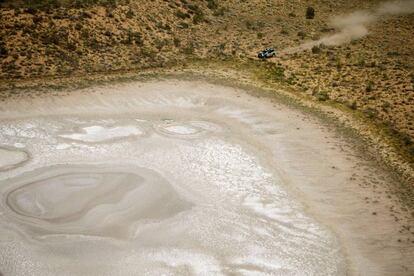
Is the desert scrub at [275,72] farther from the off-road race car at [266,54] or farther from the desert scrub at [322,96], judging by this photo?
the desert scrub at [322,96]

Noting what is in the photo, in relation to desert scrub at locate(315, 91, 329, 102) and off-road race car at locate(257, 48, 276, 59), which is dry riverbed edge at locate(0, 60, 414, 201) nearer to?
desert scrub at locate(315, 91, 329, 102)

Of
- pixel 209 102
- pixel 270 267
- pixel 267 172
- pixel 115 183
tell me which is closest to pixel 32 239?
pixel 115 183

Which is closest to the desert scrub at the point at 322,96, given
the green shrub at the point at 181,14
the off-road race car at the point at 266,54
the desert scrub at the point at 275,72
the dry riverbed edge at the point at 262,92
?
the dry riverbed edge at the point at 262,92

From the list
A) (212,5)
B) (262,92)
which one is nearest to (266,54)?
(262,92)

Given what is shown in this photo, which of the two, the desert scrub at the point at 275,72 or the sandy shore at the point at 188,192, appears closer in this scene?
the sandy shore at the point at 188,192

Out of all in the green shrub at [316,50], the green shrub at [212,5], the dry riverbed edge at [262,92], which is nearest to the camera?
the dry riverbed edge at [262,92]

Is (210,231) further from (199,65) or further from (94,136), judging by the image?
(199,65)
